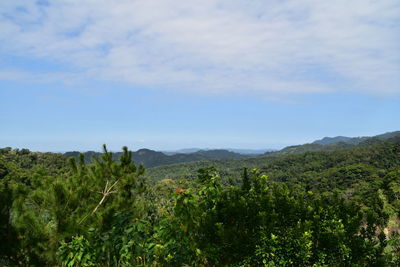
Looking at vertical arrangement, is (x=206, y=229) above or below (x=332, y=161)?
above

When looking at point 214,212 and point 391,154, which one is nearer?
point 214,212

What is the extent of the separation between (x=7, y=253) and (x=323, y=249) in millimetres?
4709

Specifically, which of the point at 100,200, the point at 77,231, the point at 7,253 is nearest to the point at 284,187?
the point at 77,231

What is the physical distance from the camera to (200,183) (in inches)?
204

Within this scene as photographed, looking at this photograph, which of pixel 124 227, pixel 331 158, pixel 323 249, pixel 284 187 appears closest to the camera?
pixel 323 249

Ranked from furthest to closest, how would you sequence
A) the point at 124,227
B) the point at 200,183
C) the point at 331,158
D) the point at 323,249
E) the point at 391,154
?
the point at 331,158 → the point at 391,154 → the point at 200,183 → the point at 124,227 → the point at 323,249

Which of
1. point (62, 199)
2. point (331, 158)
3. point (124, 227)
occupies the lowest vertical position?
point (331, 158)

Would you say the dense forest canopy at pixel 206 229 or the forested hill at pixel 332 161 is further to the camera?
the forested hill at pixel 332 161

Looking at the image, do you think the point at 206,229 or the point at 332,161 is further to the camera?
the point at 332,161

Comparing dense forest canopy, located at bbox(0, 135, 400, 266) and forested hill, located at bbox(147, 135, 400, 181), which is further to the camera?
forested hill, located at bbox(147, 135, 400, 181)

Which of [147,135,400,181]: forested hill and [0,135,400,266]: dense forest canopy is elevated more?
[0,135,400,266]: dense forest canopy

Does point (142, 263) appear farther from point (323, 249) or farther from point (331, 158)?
point (331, 158)

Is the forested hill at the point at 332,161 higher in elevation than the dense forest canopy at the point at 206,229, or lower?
lower

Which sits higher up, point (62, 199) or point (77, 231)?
point (62, 199)
